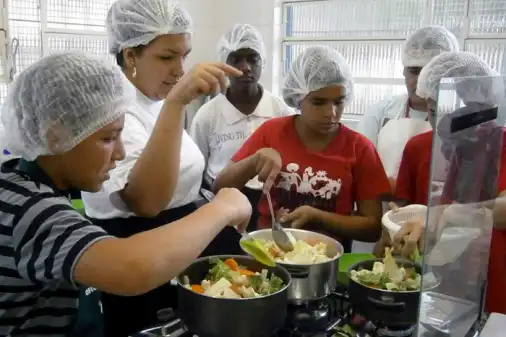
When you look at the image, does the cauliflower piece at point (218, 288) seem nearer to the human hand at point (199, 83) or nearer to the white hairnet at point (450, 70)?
the human hand at point (199, 83)

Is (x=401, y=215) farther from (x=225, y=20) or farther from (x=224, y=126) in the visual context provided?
(x=225, y=20)

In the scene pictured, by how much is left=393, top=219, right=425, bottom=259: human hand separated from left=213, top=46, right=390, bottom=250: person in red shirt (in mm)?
304

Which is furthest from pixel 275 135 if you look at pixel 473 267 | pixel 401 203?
pixel 473 267

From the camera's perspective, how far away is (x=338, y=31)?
10.4 feet

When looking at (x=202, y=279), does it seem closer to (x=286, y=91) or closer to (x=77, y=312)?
(x=77, y=312)

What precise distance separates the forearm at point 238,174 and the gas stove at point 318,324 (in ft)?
1.57

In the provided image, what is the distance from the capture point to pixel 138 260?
2.34 ft

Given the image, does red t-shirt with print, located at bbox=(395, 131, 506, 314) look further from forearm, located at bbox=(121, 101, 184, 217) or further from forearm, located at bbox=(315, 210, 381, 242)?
forearm, located at bbox=(121, 101, 184, 217)

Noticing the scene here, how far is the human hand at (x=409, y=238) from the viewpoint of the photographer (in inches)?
40.0

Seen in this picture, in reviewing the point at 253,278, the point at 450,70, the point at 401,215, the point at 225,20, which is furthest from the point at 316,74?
the point at 225,20

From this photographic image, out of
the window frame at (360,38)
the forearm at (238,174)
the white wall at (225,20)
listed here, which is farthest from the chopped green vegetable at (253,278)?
the white wall at (225,20)

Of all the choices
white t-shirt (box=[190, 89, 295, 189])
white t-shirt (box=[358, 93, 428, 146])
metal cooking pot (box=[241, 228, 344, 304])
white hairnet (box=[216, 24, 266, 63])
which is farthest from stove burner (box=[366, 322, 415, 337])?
white hairnet (box=[216, 24, 266, 63])

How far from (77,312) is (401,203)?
905 mm

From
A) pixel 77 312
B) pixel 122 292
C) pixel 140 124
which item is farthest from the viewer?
pixel 140 124
